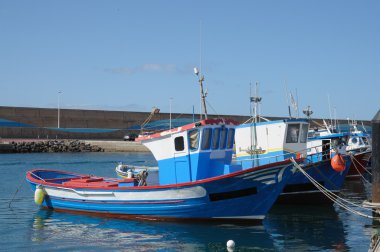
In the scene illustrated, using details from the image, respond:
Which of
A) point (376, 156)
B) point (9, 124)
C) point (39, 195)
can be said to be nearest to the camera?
point (376, 156)

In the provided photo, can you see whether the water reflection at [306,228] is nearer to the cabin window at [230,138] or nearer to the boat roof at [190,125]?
the cabin window at [230,138]

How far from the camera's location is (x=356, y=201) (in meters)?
22.5

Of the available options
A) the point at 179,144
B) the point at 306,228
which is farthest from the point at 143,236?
the point at 306,228

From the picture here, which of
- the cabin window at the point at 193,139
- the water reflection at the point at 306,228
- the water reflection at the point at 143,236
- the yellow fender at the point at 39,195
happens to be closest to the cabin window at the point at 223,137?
the cabin window at the point at 193,139

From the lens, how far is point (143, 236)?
50.6 feet

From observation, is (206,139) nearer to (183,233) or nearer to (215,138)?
(215,138)

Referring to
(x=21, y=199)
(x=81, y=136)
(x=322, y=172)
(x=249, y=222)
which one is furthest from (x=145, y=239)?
(x=81, y=136)

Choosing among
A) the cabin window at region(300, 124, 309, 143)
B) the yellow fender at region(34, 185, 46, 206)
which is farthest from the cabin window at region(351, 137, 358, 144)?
the yellow fender at region(34, 185, 46, 206)

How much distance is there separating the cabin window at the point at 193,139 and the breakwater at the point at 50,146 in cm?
4435

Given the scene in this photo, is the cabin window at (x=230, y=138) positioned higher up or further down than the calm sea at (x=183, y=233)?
higher up

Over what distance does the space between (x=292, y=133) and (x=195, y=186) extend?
7.40 meters

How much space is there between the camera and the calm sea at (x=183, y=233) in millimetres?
14328

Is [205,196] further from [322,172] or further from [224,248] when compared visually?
[322,172]

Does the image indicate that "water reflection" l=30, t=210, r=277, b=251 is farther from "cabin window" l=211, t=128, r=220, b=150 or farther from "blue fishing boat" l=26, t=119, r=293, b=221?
"cabin window" l=211, t=128, r=220, b=150
